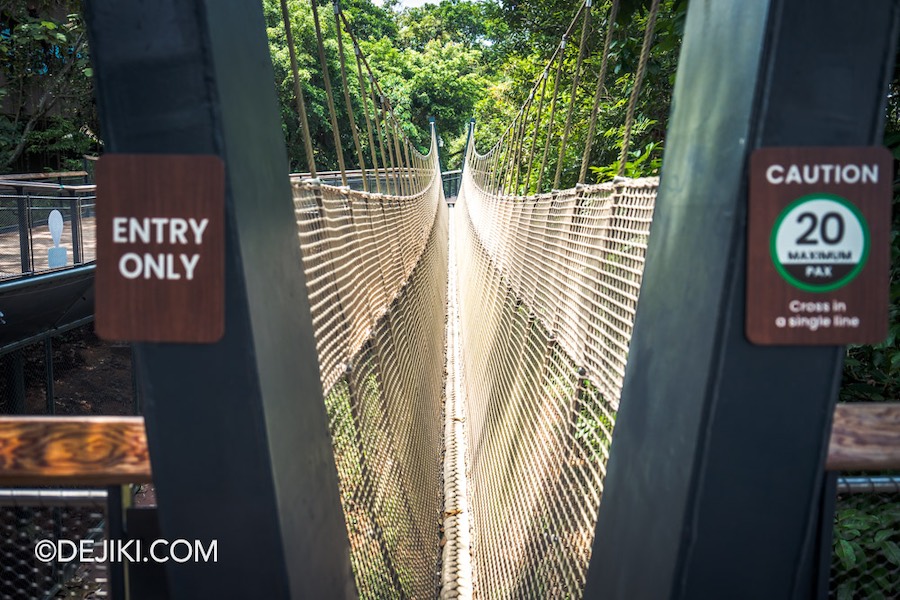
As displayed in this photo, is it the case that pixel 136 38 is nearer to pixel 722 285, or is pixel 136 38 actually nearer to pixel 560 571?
pixel 722 285

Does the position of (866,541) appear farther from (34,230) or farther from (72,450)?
(34,230)

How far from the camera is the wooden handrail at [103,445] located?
1.01 meters

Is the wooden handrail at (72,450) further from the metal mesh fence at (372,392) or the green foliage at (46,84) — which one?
the green foliage at (46,84)

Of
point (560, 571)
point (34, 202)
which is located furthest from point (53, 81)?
point (560, 571)

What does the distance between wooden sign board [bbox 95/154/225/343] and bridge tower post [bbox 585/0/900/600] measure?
53cm

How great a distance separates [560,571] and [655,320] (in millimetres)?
917

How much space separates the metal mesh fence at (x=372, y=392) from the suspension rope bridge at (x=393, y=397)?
0.4 inches

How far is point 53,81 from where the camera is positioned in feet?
39.7

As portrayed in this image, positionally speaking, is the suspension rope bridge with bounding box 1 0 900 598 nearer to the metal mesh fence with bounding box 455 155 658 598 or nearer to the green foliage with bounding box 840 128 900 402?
the metal mesh fence with bounding box 455 155 658 598

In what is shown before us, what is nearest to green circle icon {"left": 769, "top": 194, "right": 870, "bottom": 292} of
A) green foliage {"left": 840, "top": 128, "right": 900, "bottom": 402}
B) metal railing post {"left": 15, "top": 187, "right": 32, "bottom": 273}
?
green foliage {"left": 840, "top": 128, "right": 900, "bottom": 402}

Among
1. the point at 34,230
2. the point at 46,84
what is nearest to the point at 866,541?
the point at 34,230

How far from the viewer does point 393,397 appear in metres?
2.63

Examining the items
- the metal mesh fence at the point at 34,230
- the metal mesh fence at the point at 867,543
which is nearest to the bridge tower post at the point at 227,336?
the metal mesh fence at the point at 867,543

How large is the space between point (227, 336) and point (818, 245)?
656 millimetres
